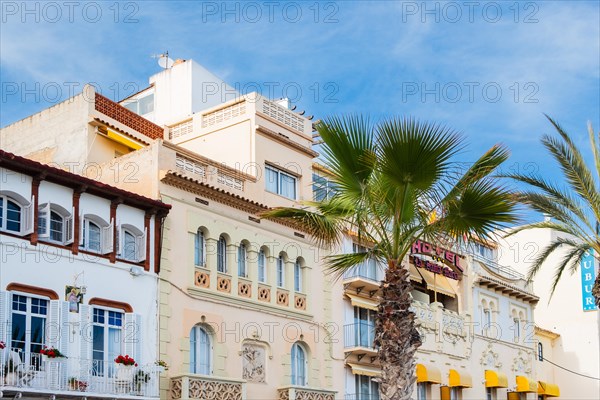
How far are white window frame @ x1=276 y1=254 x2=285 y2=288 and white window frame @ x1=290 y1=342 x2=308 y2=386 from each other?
7.07 feet

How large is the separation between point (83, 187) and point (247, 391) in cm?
885

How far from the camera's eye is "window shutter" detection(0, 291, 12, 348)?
978 inches

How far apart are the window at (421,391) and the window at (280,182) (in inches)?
403

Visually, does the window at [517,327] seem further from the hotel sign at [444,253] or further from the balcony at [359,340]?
the balcony at [359,340]

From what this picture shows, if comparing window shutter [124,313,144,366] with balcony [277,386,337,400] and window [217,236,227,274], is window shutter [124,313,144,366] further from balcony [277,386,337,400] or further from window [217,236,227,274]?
balcony [277,386,337,400]

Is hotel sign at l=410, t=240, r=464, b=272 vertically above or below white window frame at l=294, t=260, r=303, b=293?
above

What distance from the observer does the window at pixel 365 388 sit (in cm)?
3762

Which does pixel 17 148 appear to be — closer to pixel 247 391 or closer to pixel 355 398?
pixel 247 391

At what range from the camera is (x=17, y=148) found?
36.8m

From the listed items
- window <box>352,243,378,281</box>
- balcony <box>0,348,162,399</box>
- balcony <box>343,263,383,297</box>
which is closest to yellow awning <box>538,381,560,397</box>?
balcony <box>343,263,383,297</box>

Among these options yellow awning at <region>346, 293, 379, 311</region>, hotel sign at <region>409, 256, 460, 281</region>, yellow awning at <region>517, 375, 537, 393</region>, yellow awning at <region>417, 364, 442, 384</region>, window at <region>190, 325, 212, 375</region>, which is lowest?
yellow awning at <region>517, 375, 537, 393</region>

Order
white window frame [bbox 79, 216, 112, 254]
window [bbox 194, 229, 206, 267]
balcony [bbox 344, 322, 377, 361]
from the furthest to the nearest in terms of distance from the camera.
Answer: balcony [bbox 344, 322, 377, 361] < window [bbox 194, 229, 206, 267] < white window frame [bbox 79, 216, 112, 254]

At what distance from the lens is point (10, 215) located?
26.0m

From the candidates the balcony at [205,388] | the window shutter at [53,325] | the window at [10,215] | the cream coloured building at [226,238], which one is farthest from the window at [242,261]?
the window at [10,215]
